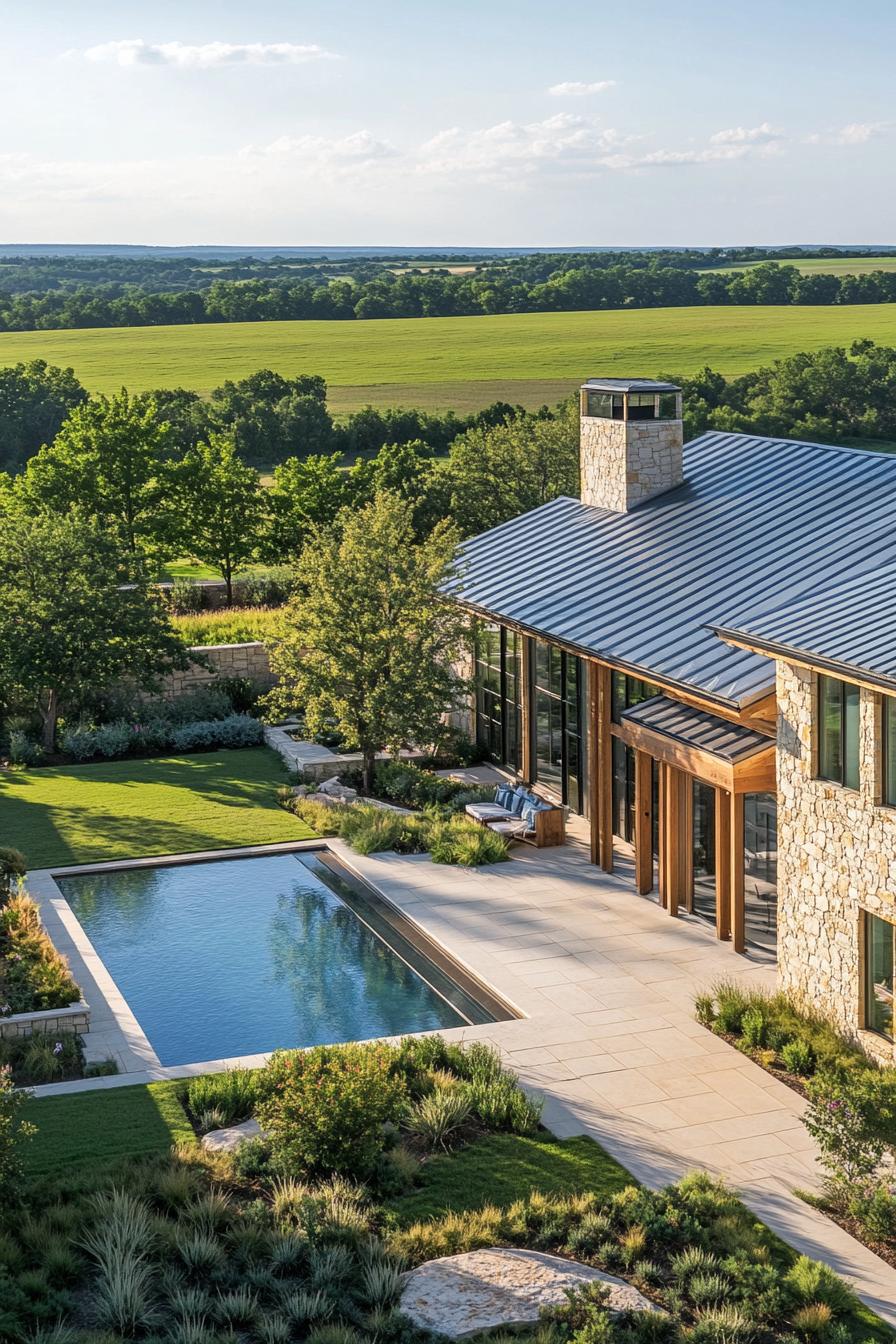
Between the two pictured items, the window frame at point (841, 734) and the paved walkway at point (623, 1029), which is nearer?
the paved walkway at point (623, 1029)

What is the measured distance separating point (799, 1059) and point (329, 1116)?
18.4ft

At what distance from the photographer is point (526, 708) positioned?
28078mm

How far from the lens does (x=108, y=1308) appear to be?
11.9 m

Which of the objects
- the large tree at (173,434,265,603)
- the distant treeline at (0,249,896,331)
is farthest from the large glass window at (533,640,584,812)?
the distant treeline at (0,249,896,331)

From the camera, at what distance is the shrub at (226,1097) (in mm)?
15758

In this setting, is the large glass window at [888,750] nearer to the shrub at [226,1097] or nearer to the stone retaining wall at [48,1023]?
the shrub at [226,1097]

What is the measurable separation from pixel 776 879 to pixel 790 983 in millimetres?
2148

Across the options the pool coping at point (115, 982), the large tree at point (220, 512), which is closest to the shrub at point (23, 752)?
the pool coping at point (115, 982)

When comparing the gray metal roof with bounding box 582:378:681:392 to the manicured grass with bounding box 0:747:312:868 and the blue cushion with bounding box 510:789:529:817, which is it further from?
the manicured grass with bounding box 0:747:312:868

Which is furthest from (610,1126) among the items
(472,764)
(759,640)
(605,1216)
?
(472,764)

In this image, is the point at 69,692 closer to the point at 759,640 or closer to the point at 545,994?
the point at 545,994

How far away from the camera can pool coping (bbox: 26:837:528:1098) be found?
17078 millimetres

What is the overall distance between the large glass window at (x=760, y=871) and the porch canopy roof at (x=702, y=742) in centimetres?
80

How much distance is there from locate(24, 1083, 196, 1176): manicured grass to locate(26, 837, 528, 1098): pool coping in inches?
13.3
